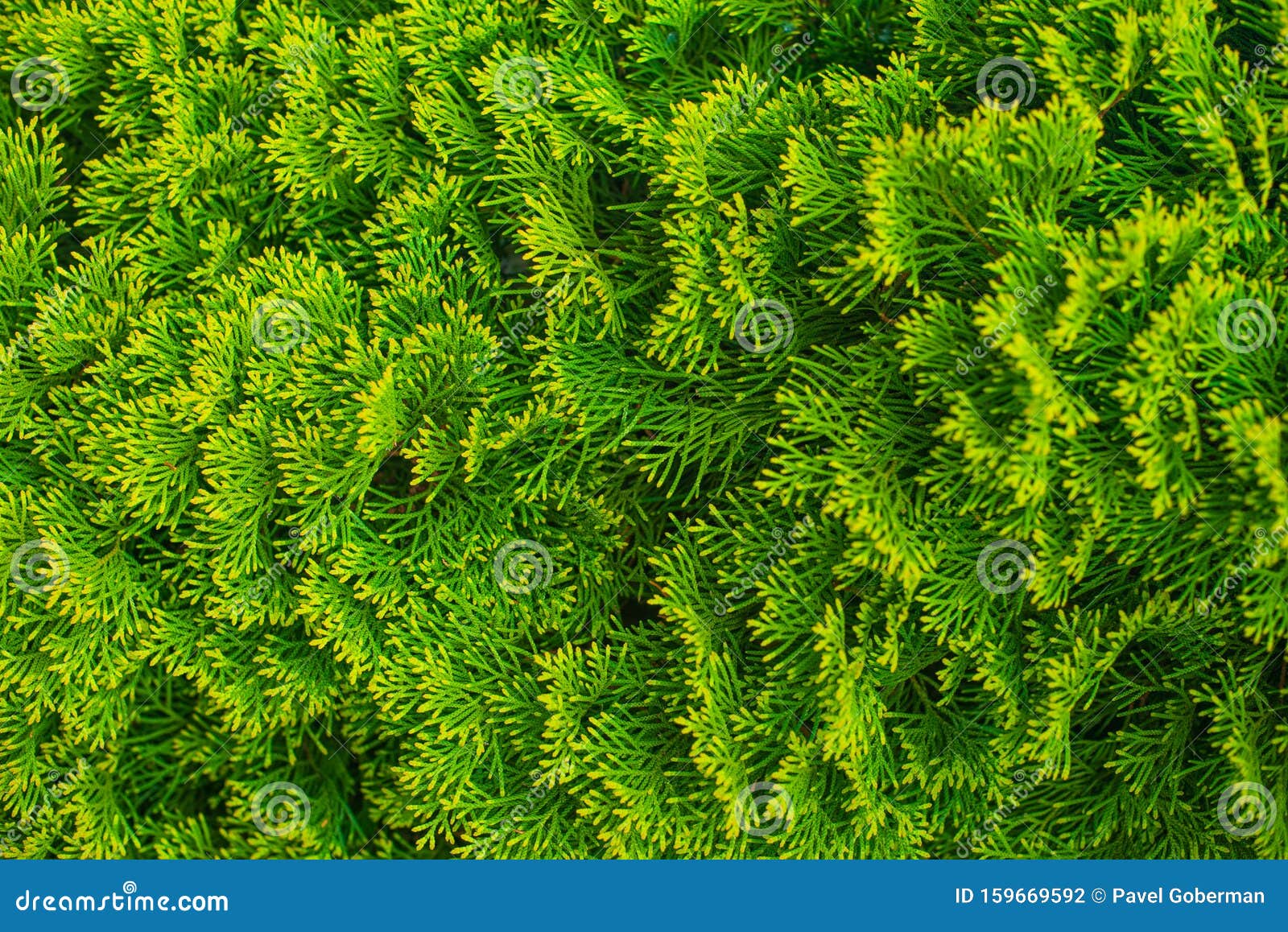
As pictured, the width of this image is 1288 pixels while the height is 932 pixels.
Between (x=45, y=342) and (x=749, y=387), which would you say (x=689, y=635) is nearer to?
(x=749, y=387)

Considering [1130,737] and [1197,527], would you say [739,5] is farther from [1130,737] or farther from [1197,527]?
[1130,737]

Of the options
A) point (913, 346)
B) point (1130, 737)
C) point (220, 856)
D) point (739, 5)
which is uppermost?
point (739, 5)

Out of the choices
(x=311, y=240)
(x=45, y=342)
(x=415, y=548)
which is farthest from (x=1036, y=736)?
(x=45, y=342)

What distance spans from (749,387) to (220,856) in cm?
A: 179

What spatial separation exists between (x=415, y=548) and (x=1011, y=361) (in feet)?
4.22

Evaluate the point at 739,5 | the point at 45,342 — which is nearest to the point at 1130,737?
the point at 739,5

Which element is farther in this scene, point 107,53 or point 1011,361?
point 107,53

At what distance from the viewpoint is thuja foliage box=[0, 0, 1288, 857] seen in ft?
5.90

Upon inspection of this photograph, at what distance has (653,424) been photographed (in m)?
2.14

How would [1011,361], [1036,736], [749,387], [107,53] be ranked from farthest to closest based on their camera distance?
1. [107,53]
2. [749,387]
3. [1036,736]
4. [1011,361]

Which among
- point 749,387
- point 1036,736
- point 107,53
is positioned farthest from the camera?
point 107,53

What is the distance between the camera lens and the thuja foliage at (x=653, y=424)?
5.90 feet

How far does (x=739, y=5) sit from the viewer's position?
86.1 inches

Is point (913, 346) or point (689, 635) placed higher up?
point (913, 346)
